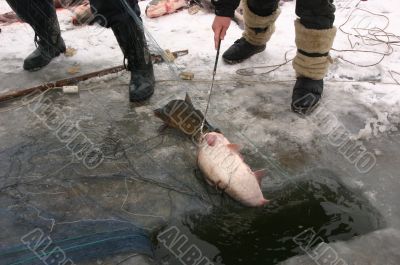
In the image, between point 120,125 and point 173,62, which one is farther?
point 173,62

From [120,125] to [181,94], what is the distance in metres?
0.77

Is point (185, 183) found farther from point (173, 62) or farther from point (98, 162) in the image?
point (173, 62)

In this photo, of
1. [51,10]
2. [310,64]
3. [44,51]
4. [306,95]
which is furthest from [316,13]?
[44,51]

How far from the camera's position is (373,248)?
2.29 metres

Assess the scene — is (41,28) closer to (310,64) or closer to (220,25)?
(220,25)

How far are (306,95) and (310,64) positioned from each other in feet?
0.95

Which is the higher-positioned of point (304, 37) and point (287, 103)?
point (304, 37)

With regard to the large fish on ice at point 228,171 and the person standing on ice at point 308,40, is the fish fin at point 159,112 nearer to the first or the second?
the large fish on ice at point 228,171

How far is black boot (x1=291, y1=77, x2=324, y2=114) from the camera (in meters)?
3.49

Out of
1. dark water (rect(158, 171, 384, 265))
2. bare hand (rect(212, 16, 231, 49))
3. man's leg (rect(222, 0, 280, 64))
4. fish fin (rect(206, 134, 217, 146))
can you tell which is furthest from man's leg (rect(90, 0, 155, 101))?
dark water (rect(158, 171, 384, 265))

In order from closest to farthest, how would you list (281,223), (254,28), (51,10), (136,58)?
(281,223) → (136,58) → (254,28) → (51,10)

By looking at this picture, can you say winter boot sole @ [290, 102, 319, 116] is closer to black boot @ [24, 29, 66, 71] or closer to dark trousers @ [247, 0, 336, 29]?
dark trousers @ [247, 0, 336, 29]

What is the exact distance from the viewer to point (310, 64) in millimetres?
3482

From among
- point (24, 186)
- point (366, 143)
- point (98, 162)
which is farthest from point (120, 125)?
point (366, 143)
